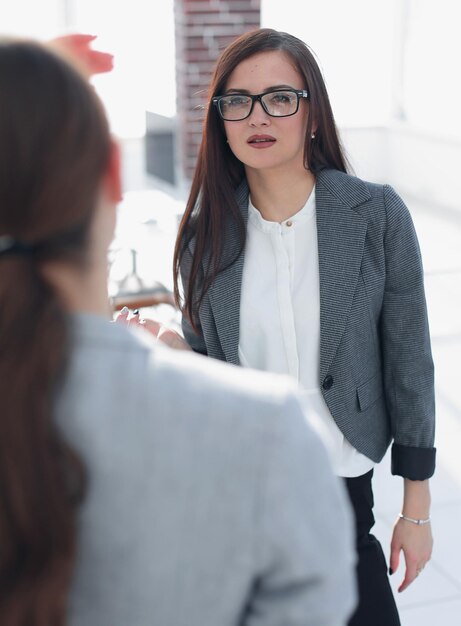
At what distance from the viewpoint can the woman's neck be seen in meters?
1.58

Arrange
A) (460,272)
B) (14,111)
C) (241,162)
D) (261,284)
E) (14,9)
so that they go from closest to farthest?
(14,111)
(261,284)
(241,162)
(460,272)
(14,9)

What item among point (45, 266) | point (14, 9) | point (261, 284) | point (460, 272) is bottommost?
point (460, 272)

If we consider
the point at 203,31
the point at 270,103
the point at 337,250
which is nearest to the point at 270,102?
the point at 270,103

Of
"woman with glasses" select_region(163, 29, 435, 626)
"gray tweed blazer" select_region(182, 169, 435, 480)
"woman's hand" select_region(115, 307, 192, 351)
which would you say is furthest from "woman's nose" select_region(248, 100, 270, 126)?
"woman's hand" select_region(115, 307, 192, 351)

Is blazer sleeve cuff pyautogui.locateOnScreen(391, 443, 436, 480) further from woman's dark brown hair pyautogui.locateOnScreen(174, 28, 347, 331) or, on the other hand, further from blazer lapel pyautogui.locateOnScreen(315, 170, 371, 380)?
woman's dark brown hair pyautogui.locateOnScreen(174, 28, 347, 331)

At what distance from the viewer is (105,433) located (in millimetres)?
682

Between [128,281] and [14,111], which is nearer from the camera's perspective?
[14,111]

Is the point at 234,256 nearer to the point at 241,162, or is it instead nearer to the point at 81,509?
the point at 241,162

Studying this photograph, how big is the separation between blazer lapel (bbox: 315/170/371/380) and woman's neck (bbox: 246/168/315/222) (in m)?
0.03

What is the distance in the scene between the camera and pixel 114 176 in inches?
27.5

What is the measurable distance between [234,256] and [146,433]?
90 cm

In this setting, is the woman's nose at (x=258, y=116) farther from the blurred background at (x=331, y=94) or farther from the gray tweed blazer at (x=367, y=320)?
the blurred background at (x=331, y=94)

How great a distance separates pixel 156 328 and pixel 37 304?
0.83 meters

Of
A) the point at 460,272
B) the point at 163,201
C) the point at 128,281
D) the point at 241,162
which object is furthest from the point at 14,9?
the point at 241,162
